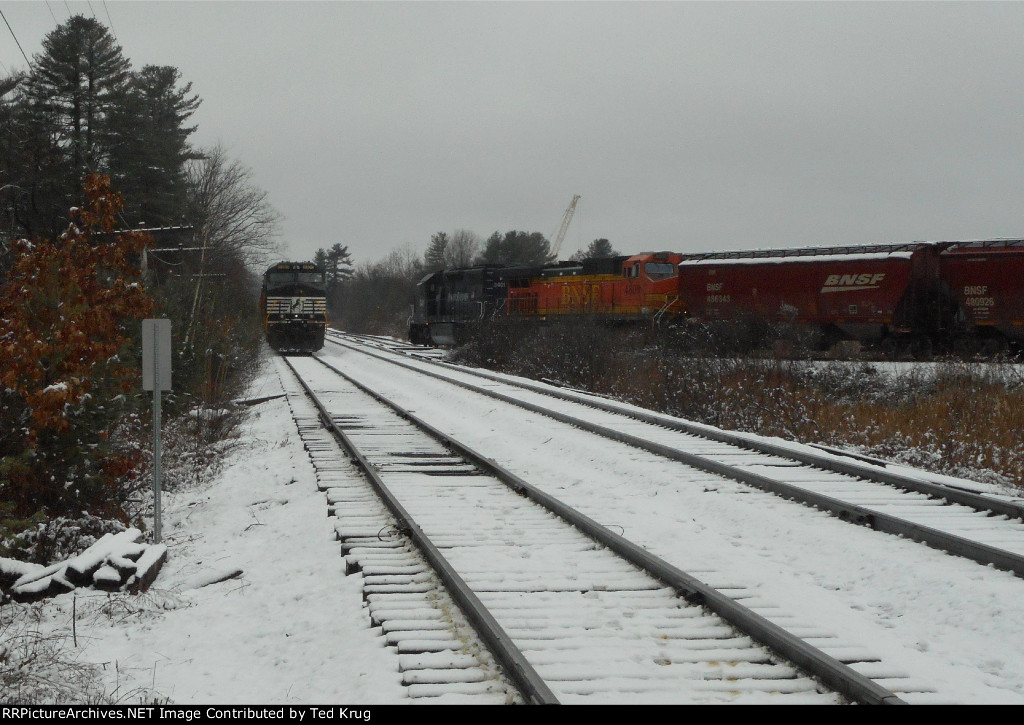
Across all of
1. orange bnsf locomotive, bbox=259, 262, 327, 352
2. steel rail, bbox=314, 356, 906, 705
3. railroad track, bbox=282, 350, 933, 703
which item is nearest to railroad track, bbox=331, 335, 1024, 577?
railroad track, bbox=282, 350, 933, 703

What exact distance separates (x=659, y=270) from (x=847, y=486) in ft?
70.9

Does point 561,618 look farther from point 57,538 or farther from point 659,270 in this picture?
point 659,270

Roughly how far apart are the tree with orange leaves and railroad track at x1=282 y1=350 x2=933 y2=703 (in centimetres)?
232

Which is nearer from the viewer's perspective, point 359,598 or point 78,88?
point 359,598

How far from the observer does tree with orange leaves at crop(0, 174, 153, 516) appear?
770 cm

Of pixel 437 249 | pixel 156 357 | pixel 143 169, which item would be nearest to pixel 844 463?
pixel 156 357

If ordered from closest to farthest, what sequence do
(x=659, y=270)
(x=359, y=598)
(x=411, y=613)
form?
(x=411, y=613), (x=359, y=598), (x=659, y=270)

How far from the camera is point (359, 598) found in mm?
5742

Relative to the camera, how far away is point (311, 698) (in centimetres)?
430

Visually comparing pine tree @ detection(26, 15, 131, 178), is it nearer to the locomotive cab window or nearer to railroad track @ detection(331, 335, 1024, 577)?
the locomotive cab window

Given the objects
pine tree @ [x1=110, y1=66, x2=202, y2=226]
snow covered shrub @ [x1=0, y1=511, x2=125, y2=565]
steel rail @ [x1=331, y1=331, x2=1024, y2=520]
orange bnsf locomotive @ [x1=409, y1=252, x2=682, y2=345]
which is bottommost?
snow covered shrub @ [x1=0, y1=511, x2=125, y2=565]

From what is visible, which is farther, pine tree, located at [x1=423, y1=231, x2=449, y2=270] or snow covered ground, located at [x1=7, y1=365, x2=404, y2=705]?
pine tree, located at [x1=423, y1=231, x2=449, y2=270]
